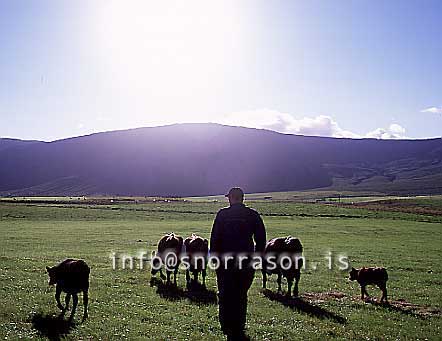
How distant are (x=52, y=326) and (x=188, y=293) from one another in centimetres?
582

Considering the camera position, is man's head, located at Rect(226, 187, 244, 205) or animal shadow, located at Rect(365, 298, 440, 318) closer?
man's head, located at Rect(226, 187, 244, 205)

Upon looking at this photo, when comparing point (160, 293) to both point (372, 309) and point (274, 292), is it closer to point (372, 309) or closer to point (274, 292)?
point (274, 292)

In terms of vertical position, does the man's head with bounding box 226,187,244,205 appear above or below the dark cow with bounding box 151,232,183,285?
above

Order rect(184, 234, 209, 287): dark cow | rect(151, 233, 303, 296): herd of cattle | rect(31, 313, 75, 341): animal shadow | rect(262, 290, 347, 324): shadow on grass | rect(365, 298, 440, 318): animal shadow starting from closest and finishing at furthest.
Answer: rect(31, 313, 75, 341): animal shadow, rect(262, 290, 347, 324): shadow on grass, rect(365, 298, 440, 318): animal shadow, rect(151, 233, 303, 296): herd of cattle, rect(184, 234, 209, 287): dark cow

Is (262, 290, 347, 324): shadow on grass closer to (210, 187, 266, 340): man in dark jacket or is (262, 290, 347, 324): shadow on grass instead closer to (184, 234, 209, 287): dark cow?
(184, 234, 209, 287): dark cow

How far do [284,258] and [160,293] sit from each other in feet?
14.5

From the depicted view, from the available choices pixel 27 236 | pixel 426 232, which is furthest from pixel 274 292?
pixel 426 232

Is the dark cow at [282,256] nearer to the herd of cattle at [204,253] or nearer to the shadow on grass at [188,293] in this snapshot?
the herd of cattle at [204,253]

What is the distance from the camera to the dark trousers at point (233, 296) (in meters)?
10.4

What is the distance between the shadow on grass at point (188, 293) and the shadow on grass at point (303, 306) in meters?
2.00

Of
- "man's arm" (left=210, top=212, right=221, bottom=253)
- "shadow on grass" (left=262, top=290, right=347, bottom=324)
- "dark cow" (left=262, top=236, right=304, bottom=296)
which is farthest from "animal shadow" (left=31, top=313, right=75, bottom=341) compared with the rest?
"dark cow" (left=262, top=236, right=304, bottom=296)

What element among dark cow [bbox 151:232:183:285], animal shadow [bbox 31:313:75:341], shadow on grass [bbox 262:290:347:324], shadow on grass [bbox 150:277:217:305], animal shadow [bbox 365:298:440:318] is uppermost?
dark cow [bbox 151:232:183:285]

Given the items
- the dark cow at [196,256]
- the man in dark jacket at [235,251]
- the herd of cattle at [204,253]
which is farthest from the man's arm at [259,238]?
the dark cow at [196,256]

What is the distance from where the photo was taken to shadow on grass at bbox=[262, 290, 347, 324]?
13414 millimetres
